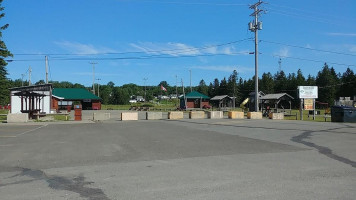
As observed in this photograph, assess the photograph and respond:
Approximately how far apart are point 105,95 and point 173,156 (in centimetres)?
12821

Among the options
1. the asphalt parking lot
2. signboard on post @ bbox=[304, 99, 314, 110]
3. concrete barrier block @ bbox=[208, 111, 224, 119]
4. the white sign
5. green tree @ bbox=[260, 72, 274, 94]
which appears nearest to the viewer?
the asphalt parking lot

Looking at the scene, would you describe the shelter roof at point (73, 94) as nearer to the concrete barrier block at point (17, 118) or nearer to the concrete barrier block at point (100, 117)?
the concrete barrier block at point (100, 117)

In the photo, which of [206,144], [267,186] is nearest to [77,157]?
[206,144]

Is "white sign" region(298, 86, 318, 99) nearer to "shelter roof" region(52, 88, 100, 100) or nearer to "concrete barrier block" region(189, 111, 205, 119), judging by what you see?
"concrete barrier block" region(189, 111, 205, 119)

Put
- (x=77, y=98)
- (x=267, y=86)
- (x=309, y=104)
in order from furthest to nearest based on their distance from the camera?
(x=267, y=86)
(x=77, y=98)
(x=309, y=104)

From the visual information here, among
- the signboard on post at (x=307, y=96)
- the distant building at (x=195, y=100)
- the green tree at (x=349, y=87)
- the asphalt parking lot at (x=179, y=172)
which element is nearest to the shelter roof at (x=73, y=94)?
the distant building at (x=195, y=100)

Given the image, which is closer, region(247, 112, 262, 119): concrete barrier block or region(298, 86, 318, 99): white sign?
region(247, 112, 262, 119): concrete barrier block

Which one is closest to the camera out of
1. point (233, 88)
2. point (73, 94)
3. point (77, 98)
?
point (77, 98)

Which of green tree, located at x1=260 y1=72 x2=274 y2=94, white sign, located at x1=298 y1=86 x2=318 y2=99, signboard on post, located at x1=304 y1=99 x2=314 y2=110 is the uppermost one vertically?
green tree, located at x1=260 y1=72 x2=274 y2=94

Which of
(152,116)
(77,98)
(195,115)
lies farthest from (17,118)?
(77,98)

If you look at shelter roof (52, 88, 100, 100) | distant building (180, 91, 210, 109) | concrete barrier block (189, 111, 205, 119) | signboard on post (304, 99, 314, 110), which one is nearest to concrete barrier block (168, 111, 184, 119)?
concrete barrier block (189, 111, 205, 119)

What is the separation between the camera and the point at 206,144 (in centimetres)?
1305

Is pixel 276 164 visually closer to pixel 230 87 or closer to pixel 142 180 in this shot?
pixel 142 180

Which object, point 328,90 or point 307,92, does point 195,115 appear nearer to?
point 307,92
